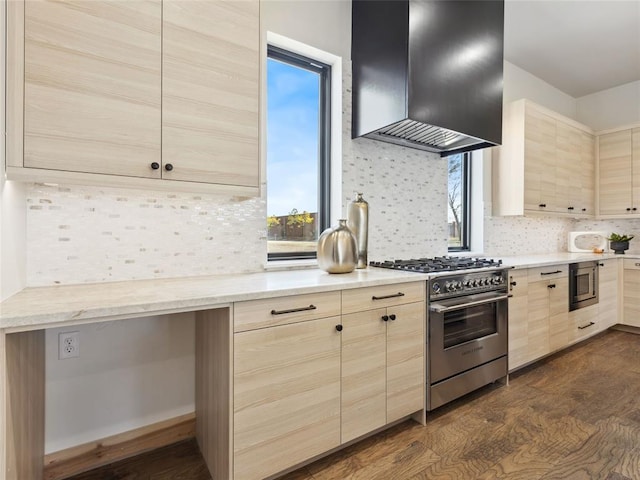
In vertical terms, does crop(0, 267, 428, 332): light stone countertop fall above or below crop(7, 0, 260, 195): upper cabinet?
below

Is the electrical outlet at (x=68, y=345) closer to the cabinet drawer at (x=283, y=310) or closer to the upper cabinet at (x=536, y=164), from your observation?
the cabinet drawer at (x=283, y=310)

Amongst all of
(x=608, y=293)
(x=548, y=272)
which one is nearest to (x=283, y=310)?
(x=548, y=272)

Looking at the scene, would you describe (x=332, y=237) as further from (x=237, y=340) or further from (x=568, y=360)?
(x=568, y=360)

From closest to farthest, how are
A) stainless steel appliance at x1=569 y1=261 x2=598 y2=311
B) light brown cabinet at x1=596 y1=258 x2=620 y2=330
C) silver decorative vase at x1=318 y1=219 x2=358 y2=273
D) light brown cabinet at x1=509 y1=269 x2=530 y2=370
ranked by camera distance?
1. silver decorative vase at x1=318 y1=219 x2=358 y2=273
2. light brown cabinet at x1=509 y1=269 x2=530 y2=370
3. stainless steel appliance at x1=569 y1=261 x2=598 y2=311
4. light brown cabinet at x1=596 y1=258 x2=620 y2=330

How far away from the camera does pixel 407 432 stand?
1.89 metres

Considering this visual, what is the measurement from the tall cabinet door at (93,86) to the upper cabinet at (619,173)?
16.0 feet

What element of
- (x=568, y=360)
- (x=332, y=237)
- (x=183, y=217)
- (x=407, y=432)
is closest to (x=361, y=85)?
(x=332, y=237)

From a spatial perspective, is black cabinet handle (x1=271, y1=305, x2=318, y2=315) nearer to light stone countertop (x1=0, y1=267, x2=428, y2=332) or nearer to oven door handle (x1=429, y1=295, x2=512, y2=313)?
light stone countertop (x1=0, y1=267, x2=428, y2=332)

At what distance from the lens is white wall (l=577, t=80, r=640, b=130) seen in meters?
4.07

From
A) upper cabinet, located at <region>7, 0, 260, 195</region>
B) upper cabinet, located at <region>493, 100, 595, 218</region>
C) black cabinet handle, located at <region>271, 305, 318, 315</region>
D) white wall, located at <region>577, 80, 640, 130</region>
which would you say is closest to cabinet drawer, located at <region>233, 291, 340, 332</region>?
black cabinet handle, located at <region>271, 305, 318, 315</region>

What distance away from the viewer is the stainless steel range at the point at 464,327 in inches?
77.0

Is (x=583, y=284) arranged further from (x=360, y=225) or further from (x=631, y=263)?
(x=360, y=225)

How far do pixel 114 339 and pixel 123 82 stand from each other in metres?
1.15

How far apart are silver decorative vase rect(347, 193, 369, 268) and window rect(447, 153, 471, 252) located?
136 centimetres
